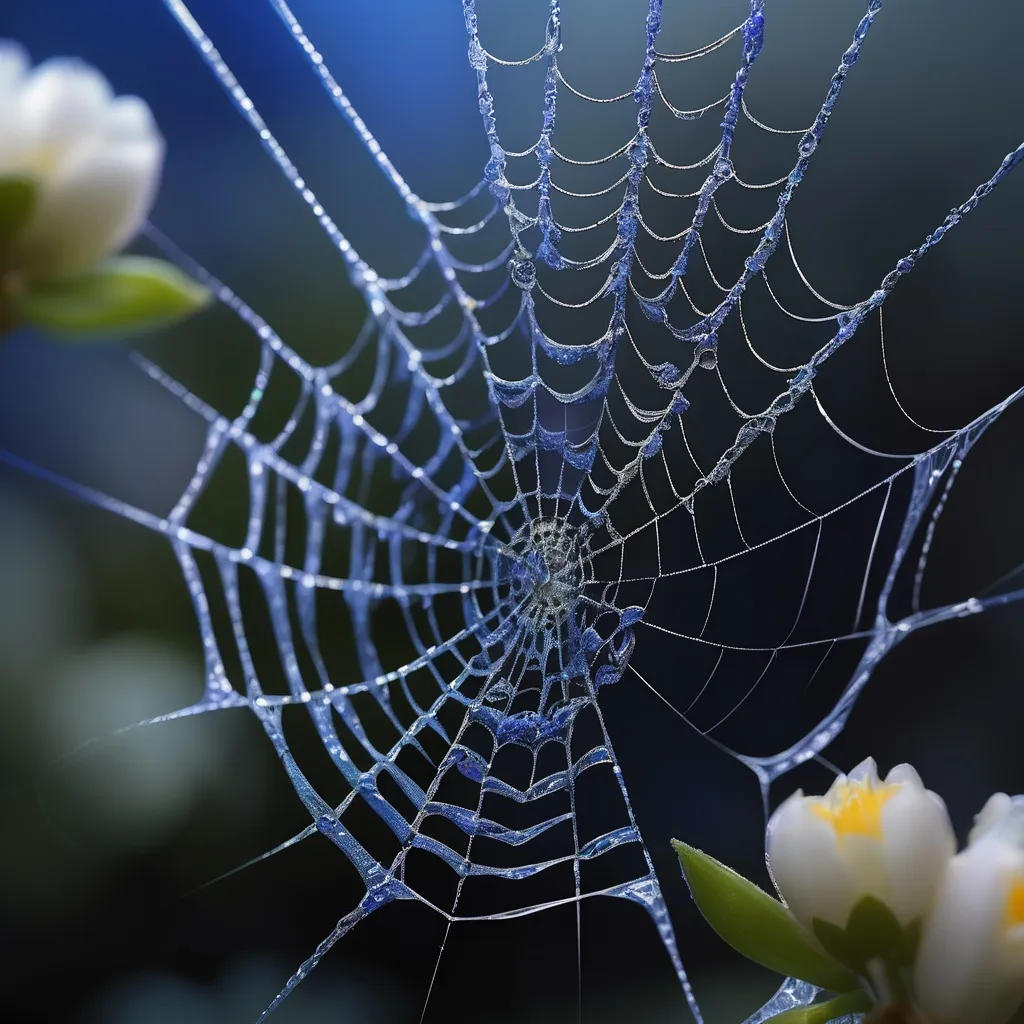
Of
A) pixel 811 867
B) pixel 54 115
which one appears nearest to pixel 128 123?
pixel 54 115

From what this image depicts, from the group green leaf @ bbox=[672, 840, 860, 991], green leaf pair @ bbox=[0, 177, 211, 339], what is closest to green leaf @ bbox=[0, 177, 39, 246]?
green leaf pair @ bbox=[0, 177, 211, 339]

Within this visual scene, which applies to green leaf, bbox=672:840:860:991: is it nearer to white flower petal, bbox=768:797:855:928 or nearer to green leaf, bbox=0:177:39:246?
white flower petal, bbox=768:797:855:928

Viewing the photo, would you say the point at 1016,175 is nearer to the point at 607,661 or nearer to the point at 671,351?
the point at 671,351

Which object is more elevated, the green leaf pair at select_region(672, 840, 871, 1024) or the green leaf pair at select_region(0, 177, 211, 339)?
the green leaf pair at select_region(0, 177, 211, 339)

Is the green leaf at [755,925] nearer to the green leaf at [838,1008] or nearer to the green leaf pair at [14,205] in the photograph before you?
the green leaf at [838,1008]

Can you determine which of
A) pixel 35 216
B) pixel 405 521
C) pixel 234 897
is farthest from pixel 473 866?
pixel 234 897

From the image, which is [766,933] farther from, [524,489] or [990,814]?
[524,489]
